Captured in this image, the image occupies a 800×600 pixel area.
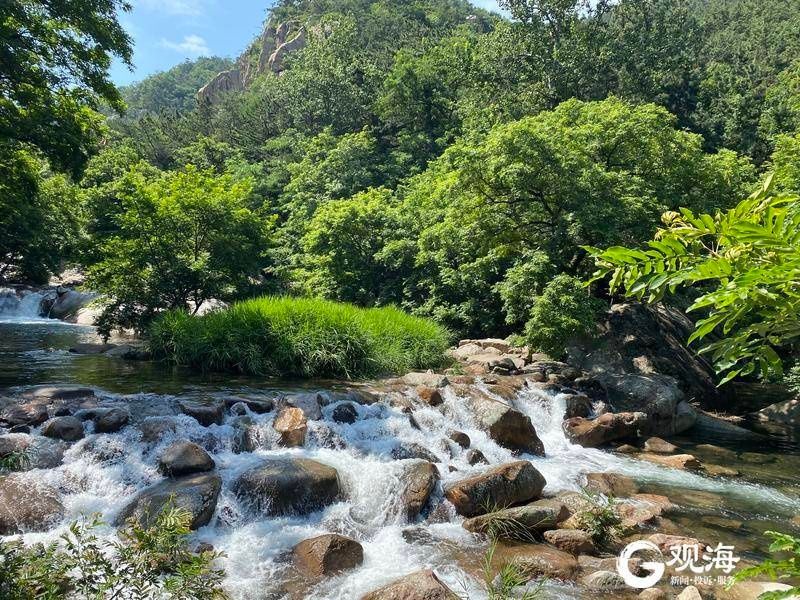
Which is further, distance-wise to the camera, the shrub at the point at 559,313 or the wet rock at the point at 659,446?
the shrub at the point at 559,313

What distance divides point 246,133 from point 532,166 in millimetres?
39441

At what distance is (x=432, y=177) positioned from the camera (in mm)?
24766

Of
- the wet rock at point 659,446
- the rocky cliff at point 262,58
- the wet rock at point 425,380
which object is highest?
the rocky cliff at point 262,58

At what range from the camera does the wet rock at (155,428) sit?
7655 millimetres

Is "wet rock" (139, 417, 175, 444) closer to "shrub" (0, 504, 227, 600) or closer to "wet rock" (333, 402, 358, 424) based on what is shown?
"wet rock" (333, 402, 358, 424)

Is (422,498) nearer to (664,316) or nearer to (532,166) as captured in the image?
(532,166)

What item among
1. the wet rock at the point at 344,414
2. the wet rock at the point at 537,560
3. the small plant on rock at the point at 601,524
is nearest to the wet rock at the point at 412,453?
the wet rock at the point at 344,414

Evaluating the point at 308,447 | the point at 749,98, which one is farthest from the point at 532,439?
the point at 749,98

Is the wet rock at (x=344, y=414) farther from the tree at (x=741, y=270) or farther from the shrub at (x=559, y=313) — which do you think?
the tree at (x=741, y=270)

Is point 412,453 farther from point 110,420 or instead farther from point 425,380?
point 110,420

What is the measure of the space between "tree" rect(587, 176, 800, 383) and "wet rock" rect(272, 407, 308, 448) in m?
7.10

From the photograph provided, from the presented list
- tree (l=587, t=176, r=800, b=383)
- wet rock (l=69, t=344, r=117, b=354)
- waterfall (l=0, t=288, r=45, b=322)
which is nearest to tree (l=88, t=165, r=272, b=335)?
wet rock (l=69, t=344, r=117, b=354)

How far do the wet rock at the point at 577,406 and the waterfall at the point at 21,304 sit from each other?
23.0 m

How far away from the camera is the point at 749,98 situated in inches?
1453
